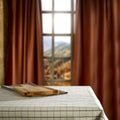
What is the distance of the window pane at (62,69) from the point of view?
4.29 m

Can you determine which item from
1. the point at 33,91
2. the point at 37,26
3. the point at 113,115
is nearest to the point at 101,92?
the point at 113,115

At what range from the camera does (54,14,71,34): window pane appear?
14.1 ft

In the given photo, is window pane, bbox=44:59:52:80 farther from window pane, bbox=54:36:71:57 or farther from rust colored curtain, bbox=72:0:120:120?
rust colored curtain, bbox=72:0:120:120

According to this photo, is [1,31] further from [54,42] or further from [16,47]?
[54,42]

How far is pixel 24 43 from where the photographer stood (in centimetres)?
399

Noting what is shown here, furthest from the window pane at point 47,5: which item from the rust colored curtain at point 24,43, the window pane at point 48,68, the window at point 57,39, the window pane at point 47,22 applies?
the window pane at point 48,68

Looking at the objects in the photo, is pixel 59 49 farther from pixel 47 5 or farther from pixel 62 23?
pixel 47 5

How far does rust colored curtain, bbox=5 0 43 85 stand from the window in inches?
10.0

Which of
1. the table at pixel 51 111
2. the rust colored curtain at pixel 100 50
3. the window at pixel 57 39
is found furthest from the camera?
the window at pixel 57 39

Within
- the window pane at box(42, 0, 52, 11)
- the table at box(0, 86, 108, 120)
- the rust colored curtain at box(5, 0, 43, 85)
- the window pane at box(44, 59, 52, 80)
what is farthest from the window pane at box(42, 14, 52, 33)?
the table at box(0, 86, 108, 120)

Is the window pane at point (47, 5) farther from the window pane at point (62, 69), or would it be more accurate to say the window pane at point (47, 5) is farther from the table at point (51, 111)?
the table at point (51, 111)

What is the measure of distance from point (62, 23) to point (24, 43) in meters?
0.70

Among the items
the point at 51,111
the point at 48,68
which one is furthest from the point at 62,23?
the point at 51,111

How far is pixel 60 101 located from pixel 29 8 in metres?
2.72
